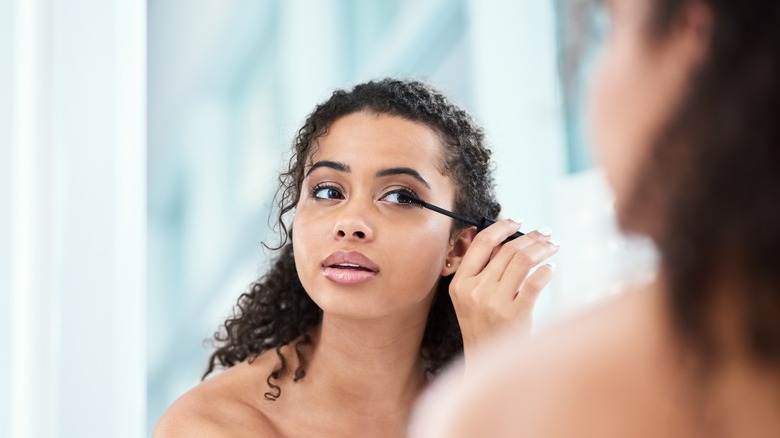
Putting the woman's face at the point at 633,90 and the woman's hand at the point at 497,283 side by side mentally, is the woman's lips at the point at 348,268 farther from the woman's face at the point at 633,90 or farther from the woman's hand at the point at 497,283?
the woman's face at the point at 633,90

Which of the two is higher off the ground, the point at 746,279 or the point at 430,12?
the point at 430,12

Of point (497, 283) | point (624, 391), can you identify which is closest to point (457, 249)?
point (497, 283)

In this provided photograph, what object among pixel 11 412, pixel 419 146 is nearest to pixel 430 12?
pixel 419 146

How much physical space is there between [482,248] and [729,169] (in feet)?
2.68

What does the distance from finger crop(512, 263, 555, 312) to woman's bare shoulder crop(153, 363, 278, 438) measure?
1.38 ft

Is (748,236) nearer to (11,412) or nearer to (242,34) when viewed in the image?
(11,412)

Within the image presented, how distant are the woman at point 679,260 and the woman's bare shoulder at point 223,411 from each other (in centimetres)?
88

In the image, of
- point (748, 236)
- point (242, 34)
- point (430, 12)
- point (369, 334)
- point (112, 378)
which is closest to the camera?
point (748, 236)

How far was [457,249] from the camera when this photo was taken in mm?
1317

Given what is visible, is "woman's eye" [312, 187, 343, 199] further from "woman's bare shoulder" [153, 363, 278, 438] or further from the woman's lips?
"woman's bare shoulder" [153, 363, 278, 438]

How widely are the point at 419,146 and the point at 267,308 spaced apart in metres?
0.42

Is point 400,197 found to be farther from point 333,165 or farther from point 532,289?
point 532,289

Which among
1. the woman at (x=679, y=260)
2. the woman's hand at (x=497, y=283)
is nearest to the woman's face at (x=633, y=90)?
the woman at (x=679, y=260)

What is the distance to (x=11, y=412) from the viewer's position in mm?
1426
